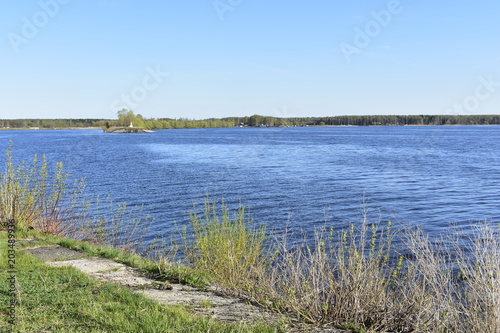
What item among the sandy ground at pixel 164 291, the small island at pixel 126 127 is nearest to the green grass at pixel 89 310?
the sandy ground at pixel 164 291

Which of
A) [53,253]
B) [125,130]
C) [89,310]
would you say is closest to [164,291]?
[89,310]

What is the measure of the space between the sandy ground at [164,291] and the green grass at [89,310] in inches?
15.2

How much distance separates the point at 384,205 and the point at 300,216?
505 centimetres

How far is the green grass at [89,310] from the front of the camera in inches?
206

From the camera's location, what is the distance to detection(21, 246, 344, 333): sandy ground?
605 cm

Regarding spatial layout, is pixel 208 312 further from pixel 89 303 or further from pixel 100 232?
pixel 100 232

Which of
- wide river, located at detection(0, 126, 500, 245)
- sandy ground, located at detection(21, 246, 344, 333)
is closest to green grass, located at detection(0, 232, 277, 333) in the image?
sandy ground, located at detection(21, 246, 344, 333)

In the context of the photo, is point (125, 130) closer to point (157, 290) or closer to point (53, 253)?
point (53, 253)

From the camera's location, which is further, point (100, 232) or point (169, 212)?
point (169, 212)

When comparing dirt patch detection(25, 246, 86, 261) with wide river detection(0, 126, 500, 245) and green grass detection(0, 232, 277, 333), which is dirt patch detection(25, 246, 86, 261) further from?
wide river detection(0, 126, 500, 245)

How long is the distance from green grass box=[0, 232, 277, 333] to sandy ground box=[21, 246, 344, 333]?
387 mm

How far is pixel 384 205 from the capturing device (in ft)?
67.6

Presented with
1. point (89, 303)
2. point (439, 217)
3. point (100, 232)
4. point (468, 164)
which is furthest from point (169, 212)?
point (468, 164)

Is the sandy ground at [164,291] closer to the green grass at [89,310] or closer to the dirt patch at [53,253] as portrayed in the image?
the dirt patch at [53,253]
